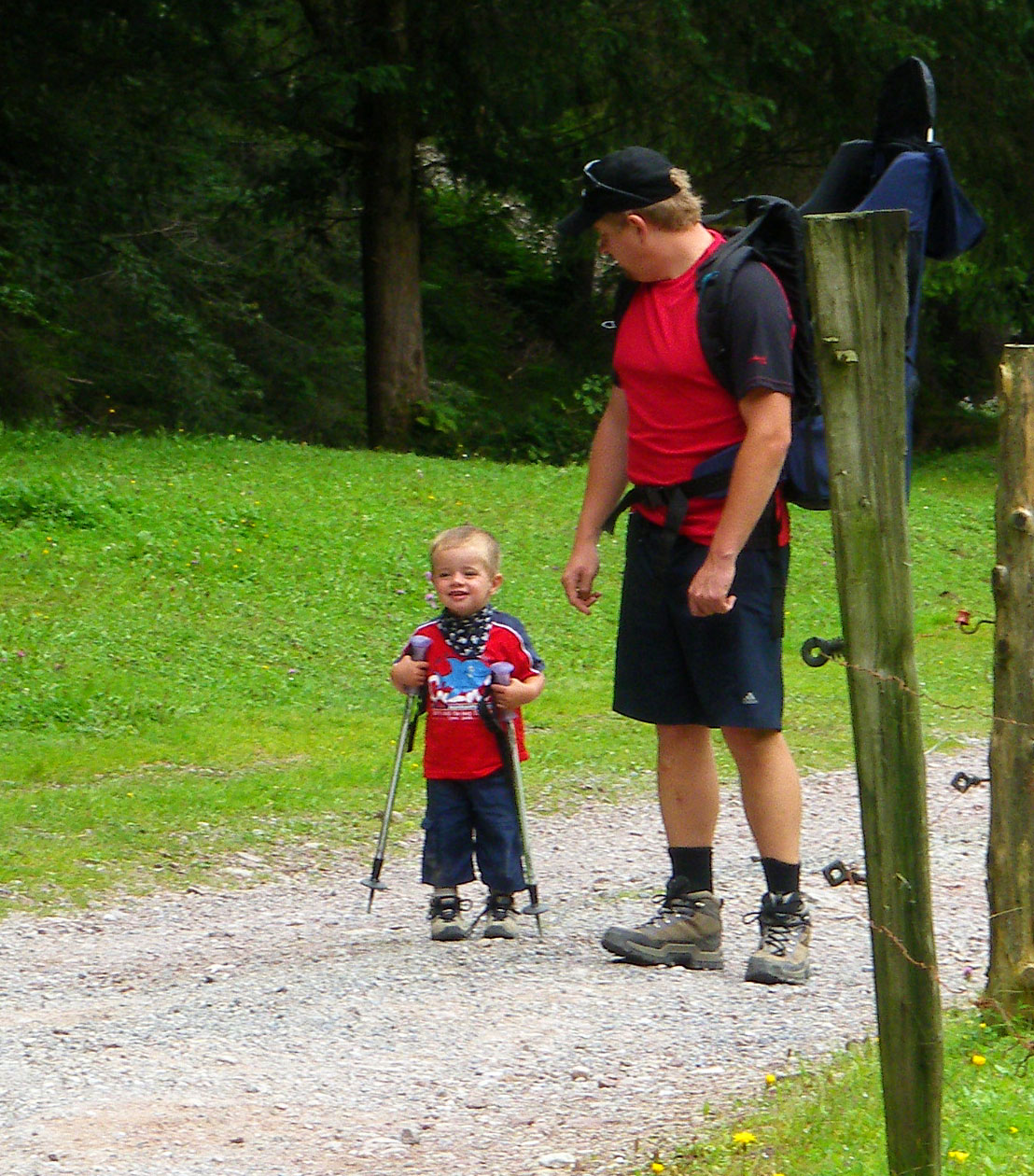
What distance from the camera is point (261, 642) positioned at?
1049 cm

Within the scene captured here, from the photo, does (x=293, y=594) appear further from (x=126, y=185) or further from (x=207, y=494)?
(x=126, y=185)

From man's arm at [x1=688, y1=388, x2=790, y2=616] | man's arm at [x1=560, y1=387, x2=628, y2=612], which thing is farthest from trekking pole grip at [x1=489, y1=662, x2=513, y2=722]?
man's arm at [x1=688, y1=388, x2=790, y2=616]

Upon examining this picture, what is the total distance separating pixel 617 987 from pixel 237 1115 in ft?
4.17

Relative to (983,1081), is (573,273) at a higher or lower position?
higher

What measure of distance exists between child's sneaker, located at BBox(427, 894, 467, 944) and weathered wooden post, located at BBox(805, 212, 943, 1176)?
2339 mm

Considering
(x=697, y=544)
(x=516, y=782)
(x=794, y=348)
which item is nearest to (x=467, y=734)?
(x=516, y=782)

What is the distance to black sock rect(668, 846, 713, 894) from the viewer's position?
5047 mm

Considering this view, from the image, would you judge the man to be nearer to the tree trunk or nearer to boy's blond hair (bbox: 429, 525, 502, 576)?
boy's blond hair (bbox: 429, 525, 502, 576)

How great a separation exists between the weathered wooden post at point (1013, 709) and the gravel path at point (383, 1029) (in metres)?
0.51

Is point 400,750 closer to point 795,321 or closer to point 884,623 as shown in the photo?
point 795,321

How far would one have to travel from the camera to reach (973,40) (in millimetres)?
19828

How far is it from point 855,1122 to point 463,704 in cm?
212

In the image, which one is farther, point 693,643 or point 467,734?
point 467,734

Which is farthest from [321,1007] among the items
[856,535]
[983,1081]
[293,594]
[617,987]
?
[293,594]
